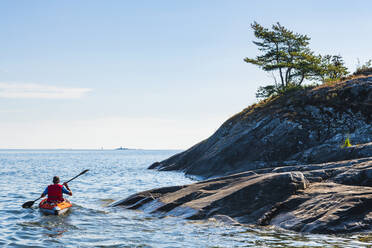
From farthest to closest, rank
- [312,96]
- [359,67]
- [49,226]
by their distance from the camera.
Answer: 1. [359,67]
2. [312,96]
3. [49,226]

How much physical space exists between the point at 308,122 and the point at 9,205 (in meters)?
23.3

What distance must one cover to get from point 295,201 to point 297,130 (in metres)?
17.3

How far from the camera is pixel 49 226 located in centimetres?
1449

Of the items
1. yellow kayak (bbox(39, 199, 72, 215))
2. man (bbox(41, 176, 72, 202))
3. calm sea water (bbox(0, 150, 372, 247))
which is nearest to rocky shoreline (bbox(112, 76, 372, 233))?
calm sea water (bbox(0, 150, 372, 247))

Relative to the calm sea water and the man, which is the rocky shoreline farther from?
the man

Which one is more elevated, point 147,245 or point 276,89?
point 276,89

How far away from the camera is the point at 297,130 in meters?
29.5

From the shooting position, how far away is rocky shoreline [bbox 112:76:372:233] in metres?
12.4

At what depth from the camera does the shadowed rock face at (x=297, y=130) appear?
92.5ft

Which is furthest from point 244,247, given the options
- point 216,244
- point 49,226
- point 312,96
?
point 312,96

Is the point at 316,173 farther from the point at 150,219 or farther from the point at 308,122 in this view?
the point at 308,122

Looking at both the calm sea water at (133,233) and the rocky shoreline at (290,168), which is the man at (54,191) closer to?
the calm sea water at (133,233)

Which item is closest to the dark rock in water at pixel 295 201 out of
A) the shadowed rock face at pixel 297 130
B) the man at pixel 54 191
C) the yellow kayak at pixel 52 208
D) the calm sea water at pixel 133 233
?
the calm sea water at pixel 133 233

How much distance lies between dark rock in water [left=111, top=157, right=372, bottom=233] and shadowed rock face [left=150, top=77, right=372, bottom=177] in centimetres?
1055
